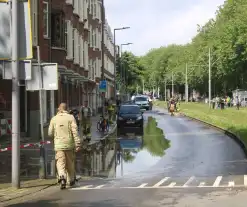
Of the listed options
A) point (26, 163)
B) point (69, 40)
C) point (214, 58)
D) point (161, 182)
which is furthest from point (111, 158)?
point (214, 58)

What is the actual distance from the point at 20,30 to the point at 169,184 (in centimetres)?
431

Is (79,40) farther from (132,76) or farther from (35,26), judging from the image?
(132,76)

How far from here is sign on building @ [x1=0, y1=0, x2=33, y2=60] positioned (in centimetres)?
1059

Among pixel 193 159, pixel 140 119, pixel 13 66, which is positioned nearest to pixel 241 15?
pixel 140 119

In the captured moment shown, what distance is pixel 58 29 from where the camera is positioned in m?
29.4

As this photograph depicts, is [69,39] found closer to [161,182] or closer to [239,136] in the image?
[239,136]

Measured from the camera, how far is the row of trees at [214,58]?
232 feet

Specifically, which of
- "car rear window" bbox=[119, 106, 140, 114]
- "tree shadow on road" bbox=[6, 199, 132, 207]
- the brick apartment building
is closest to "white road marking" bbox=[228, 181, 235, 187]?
"tree shadow on road" bbox=[6, 199, 132, 207]

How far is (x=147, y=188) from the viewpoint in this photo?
1041 cm

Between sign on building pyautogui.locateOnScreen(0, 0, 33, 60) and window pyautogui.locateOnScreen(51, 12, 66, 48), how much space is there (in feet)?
59.3

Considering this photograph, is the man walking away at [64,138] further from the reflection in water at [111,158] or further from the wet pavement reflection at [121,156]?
the wet pavement reflection at [121,156]

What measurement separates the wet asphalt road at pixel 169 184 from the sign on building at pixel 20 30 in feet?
9.07

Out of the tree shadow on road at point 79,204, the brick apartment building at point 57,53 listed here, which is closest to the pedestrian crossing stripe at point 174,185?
the tree shadow on road at point 79,204

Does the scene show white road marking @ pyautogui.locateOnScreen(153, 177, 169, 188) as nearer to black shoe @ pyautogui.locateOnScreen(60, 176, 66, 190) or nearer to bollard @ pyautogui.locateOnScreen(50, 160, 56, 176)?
black shoe @ pyautogui.locateOnScreen(60, 176, 66, 190)
